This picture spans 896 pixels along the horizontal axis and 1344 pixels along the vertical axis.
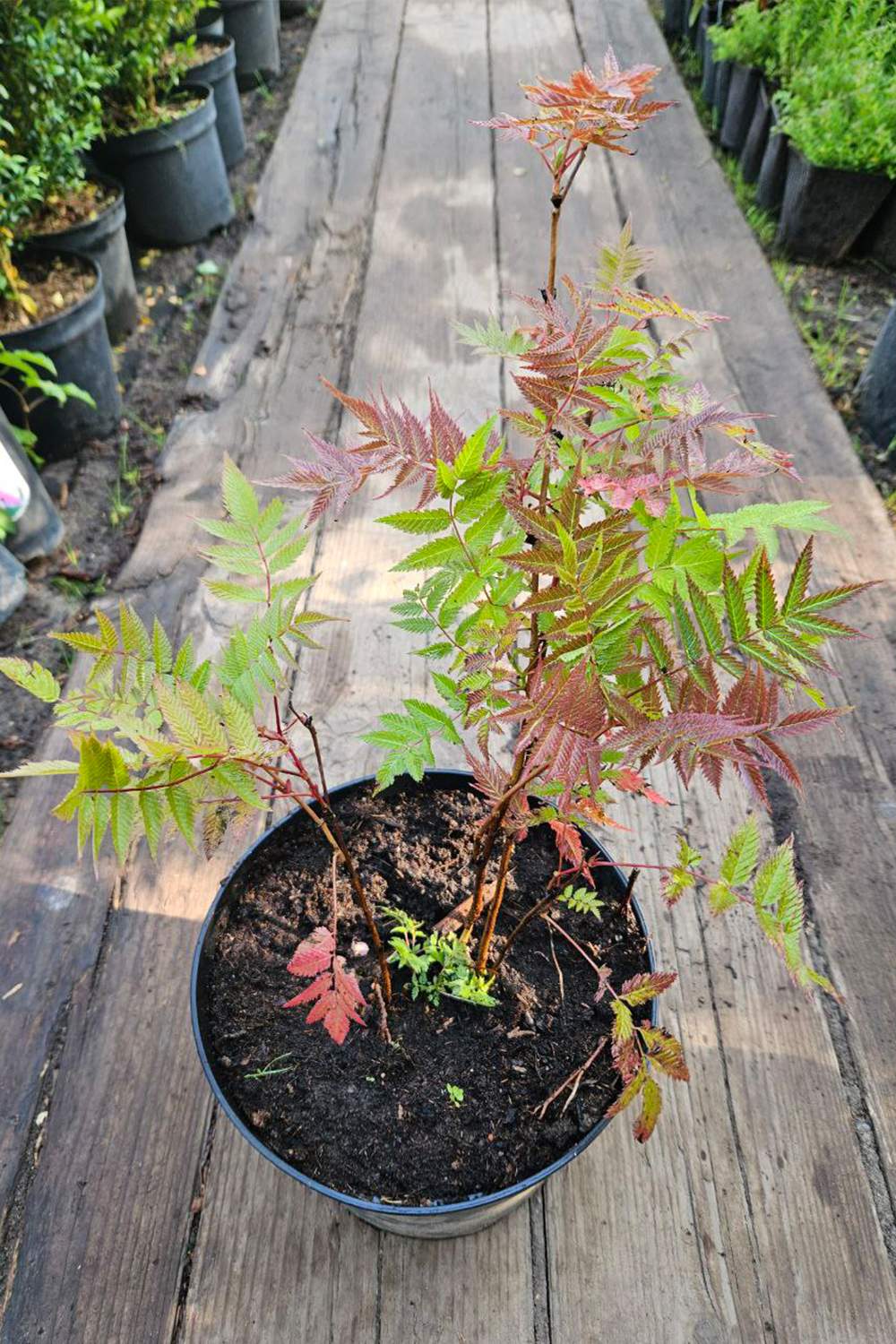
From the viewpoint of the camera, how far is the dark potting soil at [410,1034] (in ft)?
3.23

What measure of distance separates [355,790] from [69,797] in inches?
23.9

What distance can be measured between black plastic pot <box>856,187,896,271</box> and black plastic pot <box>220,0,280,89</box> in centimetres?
266

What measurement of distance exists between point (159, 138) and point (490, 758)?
9.13 ft

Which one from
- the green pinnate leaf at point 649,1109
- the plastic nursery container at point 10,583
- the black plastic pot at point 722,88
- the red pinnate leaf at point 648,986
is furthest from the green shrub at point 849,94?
the green pinnate leaf at point 649,1109

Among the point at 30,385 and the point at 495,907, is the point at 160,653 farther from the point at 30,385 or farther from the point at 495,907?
the point at 30,385

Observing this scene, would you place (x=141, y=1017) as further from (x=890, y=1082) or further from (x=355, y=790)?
(x=890, y=1082)

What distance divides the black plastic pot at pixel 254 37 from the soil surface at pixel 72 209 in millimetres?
1590

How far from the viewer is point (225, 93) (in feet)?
10.7

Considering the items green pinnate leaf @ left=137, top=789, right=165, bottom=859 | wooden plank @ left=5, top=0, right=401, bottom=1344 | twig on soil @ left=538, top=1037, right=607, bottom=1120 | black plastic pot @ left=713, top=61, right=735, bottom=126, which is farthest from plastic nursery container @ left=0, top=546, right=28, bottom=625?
black plastic pot @ left=713, top=61, right=735, bottom=126

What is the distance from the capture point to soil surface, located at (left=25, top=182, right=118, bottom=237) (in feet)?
8.13

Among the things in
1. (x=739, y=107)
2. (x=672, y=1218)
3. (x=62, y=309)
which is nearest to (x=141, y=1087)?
(x=672, y=1218)

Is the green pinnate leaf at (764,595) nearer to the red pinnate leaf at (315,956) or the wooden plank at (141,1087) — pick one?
the red pinnate leaf at (315,956)

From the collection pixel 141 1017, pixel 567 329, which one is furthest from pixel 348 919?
pixel 567 329

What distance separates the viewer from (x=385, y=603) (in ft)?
6.01
